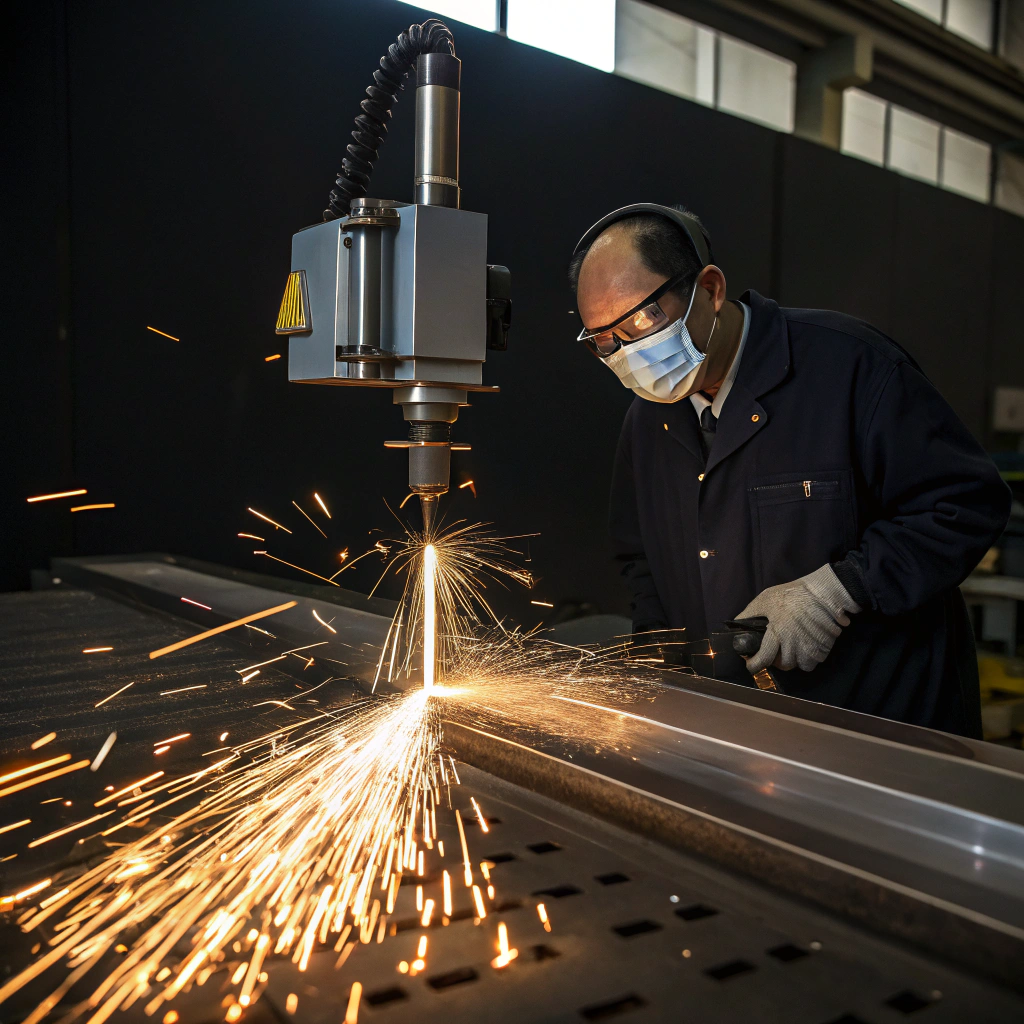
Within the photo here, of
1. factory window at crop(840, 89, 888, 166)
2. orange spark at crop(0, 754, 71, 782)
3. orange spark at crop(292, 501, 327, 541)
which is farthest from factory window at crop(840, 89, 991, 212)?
orange spark at crop(0, 754, 71, 782)

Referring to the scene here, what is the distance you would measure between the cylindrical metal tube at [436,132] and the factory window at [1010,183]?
7.21 metres

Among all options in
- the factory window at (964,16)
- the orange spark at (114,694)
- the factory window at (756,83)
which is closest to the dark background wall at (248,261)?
the factory window at (756,83)

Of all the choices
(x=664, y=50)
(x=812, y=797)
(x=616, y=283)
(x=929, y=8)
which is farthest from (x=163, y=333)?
(x=929, y=8)

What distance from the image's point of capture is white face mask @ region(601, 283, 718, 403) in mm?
1487

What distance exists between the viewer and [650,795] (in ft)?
2.36

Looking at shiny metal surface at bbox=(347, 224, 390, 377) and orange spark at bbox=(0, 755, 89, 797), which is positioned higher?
shiny metal surface at bbox=(347, 224, 390, 377)

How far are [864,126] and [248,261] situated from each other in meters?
4.71

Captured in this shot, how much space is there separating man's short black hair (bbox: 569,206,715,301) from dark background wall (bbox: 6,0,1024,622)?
1576mm

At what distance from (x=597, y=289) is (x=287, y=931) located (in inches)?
44.9

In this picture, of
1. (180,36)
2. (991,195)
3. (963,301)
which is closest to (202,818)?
(180,36)

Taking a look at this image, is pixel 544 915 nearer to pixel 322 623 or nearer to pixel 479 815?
pixel 479 815

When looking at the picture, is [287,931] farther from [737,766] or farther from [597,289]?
[597,289]

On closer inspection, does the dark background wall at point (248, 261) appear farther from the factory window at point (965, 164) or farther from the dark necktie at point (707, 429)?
the factory window at point (965, 164)

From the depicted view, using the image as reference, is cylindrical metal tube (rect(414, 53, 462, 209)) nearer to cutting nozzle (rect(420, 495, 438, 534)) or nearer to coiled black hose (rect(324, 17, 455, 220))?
coiled black hose (rect(324, 17, 455, 220))
